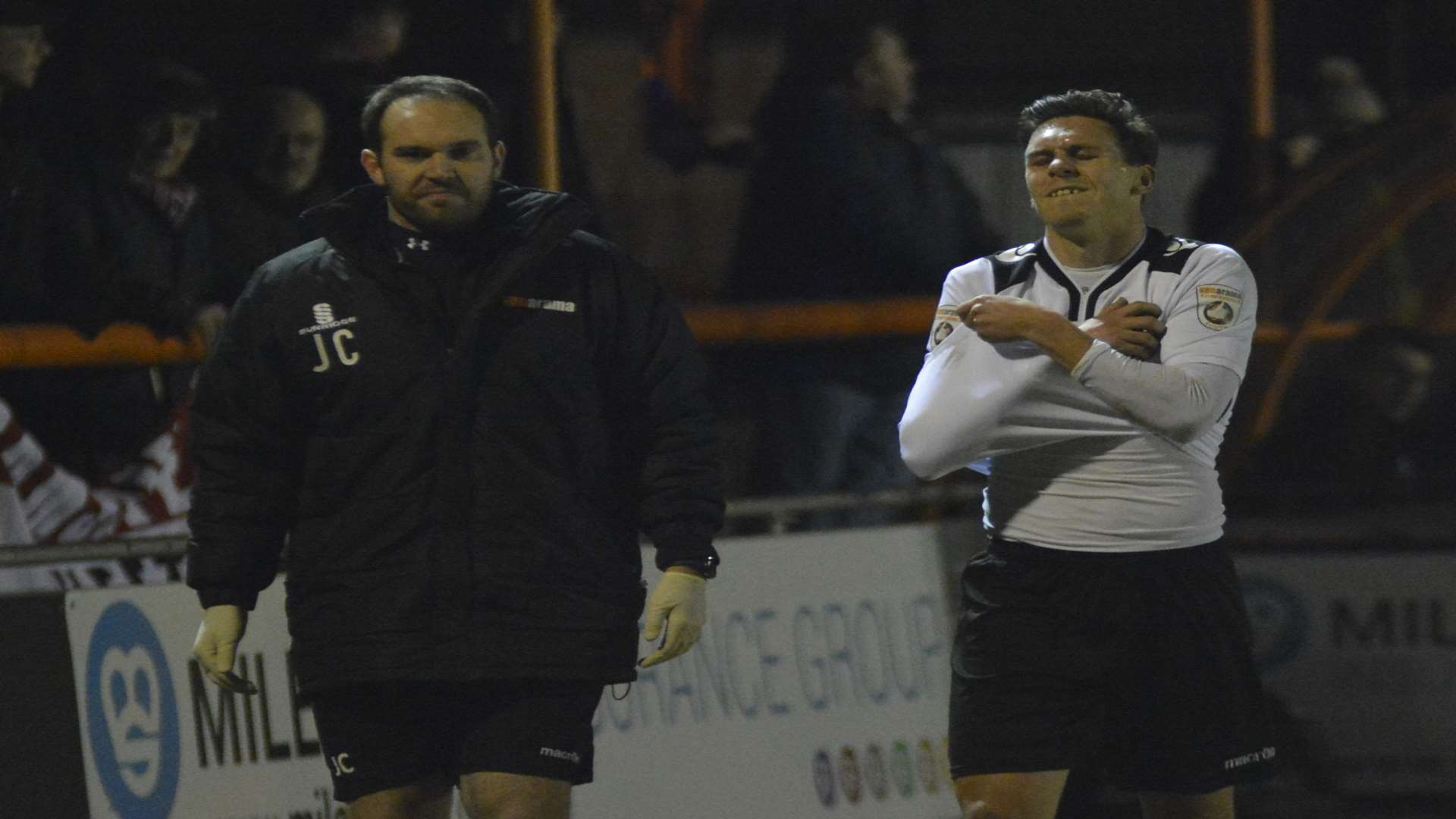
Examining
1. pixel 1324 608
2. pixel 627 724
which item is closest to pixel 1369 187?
pixel 1324 608

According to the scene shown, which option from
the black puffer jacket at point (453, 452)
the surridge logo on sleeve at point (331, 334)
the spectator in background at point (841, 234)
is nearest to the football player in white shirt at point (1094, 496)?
the black puffer jacket at point (453, 452)

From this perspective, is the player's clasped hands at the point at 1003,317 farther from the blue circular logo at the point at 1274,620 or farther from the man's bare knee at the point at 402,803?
the blue circular logo at the point at 1274,620

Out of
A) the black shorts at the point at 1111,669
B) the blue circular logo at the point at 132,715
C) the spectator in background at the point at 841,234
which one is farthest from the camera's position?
the spectator in background at the point at 841,234

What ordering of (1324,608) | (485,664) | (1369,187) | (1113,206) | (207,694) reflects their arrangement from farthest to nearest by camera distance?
(1369,187) < (1324,608) < (207,694) < (1113,206) < (485,664)

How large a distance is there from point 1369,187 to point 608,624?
20.6 feet

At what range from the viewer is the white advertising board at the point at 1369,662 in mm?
8555

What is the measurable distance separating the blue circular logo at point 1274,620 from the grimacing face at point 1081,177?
4179mm

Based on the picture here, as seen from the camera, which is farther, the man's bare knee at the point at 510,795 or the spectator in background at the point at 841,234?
the spectator in background at the point at 841,234

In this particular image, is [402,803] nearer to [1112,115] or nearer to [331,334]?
[331,334]

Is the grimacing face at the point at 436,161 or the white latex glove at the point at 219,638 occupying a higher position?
the grimacing face at the point at 436,161

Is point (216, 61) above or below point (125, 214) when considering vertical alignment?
above

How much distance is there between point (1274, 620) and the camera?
8.69 m

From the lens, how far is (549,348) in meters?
4.53

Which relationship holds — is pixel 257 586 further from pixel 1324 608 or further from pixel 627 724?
pixel 1324 608
